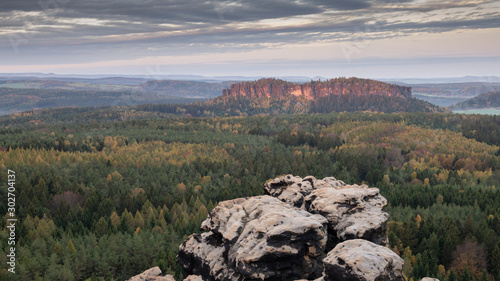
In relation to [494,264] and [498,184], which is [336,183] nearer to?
[494,264]

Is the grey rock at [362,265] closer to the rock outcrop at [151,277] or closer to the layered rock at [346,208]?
the layered rock at [346,208]

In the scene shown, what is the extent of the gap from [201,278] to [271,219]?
11.2m

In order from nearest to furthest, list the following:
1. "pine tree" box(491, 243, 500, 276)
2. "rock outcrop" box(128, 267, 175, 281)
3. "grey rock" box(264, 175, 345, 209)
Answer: "rock outcrop" box(128, 267, 175, 281) → "grey rock" box(264, 175, 345, 209) → "pine tree" box(491, 243, 500, 276)

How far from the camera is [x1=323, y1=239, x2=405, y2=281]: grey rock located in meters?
31.3

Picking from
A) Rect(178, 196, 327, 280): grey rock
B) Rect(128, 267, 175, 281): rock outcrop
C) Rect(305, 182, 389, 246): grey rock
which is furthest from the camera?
Rect(128, 267, 175, 281): rock outcrop

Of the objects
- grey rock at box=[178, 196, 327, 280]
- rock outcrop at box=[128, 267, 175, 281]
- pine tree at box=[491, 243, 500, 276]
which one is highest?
grey rock at box=[178, 196, 327, 280]

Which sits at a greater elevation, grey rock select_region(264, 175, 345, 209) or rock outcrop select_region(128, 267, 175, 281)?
grey rock select_region(264, 175, 345, 209)

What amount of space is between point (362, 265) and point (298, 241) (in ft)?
24.6

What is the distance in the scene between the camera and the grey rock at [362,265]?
31344mm

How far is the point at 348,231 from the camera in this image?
41156 millimetres

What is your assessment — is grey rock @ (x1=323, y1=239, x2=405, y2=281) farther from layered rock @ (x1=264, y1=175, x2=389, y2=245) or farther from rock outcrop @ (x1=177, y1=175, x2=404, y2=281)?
layered rock @ (x1=264, y1=175, x2=389, y2=245)

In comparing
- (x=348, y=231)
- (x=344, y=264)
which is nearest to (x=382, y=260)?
(x=344, y=264)

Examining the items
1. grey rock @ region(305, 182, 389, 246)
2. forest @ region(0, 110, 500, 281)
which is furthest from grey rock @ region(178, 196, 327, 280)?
forest @ region(0, 110, 500, 281)

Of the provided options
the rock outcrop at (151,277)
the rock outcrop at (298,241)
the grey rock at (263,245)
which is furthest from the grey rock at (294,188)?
the rock outcrop at (151,277)
